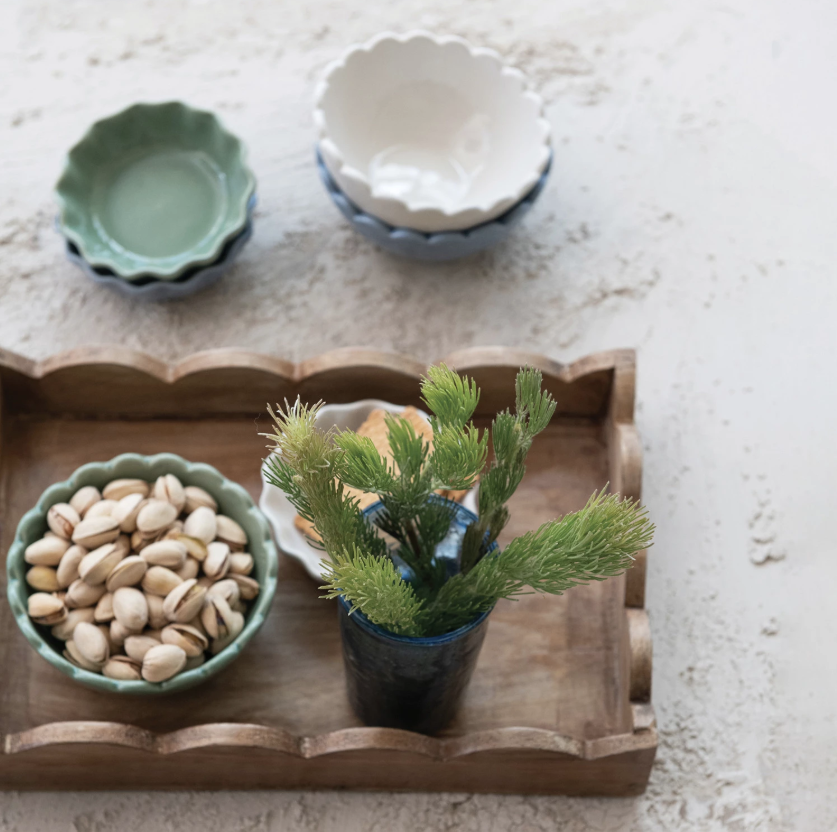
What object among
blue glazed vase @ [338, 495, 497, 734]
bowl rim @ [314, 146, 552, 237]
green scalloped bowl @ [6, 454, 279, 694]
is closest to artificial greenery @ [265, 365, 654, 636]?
blue glazed vase @ [338, 495, 497, 734]

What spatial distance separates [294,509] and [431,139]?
0.40m

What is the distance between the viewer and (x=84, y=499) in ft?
2.08

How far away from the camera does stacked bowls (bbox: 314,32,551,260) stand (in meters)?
0.79

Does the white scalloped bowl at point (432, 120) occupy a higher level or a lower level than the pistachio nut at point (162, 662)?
higher

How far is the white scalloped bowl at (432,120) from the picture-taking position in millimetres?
840

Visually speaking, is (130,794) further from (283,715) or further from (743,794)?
(743,794)

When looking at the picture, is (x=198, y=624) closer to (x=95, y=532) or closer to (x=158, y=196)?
(x=95, y=532)

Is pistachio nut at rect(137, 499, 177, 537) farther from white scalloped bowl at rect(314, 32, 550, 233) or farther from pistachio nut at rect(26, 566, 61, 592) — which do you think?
white scalloped bowl at rect(314, 32, 550, 233)

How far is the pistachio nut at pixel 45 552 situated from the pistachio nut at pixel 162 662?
0.09 meters

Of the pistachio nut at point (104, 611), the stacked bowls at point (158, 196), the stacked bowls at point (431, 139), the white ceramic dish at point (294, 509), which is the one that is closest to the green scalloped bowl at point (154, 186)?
the stacked bowls at point (158, 196)

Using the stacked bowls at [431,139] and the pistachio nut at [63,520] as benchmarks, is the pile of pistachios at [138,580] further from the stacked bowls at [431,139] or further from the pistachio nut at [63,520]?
the stacked bowls at [431,139]

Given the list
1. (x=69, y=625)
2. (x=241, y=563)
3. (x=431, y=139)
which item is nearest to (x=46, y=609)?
(x=69, y=625)

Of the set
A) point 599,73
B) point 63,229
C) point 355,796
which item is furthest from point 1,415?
point 599,73

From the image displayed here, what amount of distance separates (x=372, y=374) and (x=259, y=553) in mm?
152
